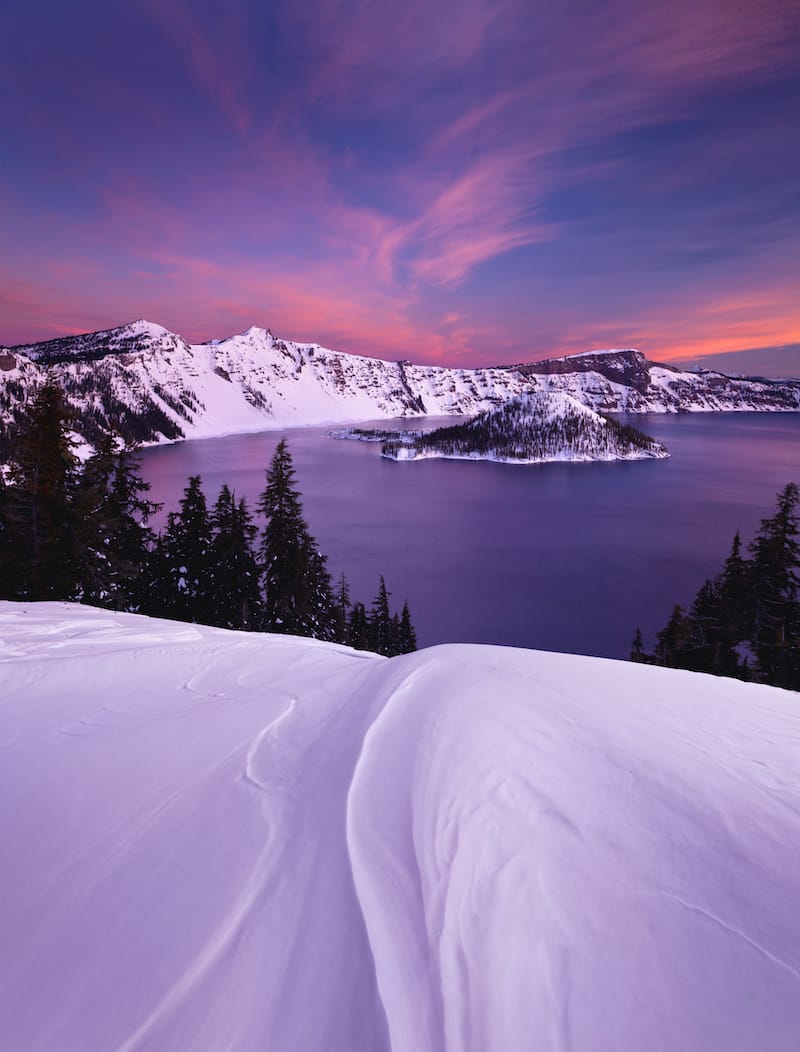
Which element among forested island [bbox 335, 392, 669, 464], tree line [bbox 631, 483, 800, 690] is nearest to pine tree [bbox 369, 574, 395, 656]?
tree line [bbox 631, 483, 800, 690]

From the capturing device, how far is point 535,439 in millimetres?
160375

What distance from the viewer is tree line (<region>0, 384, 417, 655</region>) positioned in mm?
14492

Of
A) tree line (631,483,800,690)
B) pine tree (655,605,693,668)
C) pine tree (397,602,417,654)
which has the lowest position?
pine tree (397,602,417,654)

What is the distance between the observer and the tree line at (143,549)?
14492 millimetres

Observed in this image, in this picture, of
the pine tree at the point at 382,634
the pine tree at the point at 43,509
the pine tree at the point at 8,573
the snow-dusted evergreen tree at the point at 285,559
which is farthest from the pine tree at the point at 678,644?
the pine tree at the point at 8,573

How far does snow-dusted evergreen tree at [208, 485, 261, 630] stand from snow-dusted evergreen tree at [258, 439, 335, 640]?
0.83m

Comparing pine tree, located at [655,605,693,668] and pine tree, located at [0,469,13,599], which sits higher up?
pine tree, located at [0,469,13,599]

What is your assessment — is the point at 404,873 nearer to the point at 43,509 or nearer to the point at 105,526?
the point at 43,509

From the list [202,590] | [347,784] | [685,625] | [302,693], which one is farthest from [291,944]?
[685,625]

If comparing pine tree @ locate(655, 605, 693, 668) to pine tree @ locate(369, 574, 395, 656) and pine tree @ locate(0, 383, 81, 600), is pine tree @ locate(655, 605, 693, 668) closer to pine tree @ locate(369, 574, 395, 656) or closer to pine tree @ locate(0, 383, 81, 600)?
pine tree @ locate(369, 574, 395, 656)

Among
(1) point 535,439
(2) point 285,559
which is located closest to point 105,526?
(2) point 285,559

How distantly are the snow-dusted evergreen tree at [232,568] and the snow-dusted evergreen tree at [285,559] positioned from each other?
2.72 ft

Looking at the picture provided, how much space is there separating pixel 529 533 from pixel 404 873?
208ft

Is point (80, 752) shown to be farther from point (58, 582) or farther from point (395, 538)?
point (395, 538)
